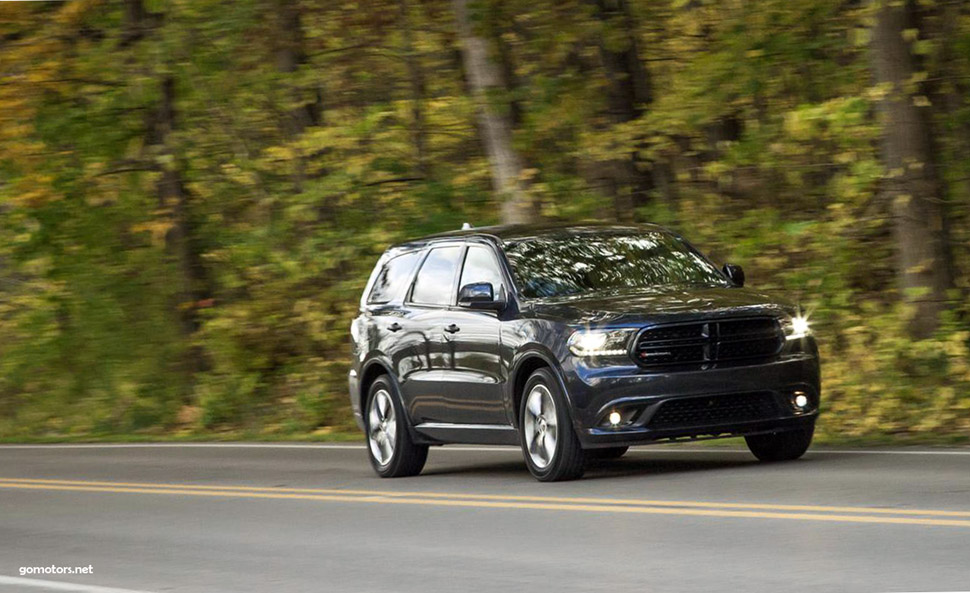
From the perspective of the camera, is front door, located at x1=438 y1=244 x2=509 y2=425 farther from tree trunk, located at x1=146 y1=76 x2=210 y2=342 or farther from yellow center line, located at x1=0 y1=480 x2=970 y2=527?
tree trunk, located at x1=146 y1=76 x2=210 y2=342

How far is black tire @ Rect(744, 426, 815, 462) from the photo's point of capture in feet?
43.4

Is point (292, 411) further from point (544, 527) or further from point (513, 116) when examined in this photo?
point (544, 527)

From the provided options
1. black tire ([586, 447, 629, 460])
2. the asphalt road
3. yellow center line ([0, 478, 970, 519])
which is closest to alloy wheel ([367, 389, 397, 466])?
the asphalt road

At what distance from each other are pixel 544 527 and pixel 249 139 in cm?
1830

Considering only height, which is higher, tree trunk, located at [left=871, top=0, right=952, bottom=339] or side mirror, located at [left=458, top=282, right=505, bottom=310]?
side mirror, located at [left=458, top=282, right=505, bottom=310]

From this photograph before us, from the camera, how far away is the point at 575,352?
12633 mm

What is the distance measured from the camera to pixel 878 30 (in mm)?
18156

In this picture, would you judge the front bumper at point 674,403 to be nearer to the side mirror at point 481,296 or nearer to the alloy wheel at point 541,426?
the alloy wheel at point 541,426

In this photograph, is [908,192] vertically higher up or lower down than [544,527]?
lower down

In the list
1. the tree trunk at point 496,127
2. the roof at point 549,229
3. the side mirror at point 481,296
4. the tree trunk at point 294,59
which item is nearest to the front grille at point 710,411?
the side mirror at point 481,296

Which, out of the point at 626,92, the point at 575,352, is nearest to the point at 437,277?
the point at 575,352

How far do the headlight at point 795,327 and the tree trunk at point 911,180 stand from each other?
528 centimetres

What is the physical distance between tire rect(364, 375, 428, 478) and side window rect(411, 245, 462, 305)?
0.83 meters

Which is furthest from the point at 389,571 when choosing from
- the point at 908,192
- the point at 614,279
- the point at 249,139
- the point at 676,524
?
the point at 249,139
